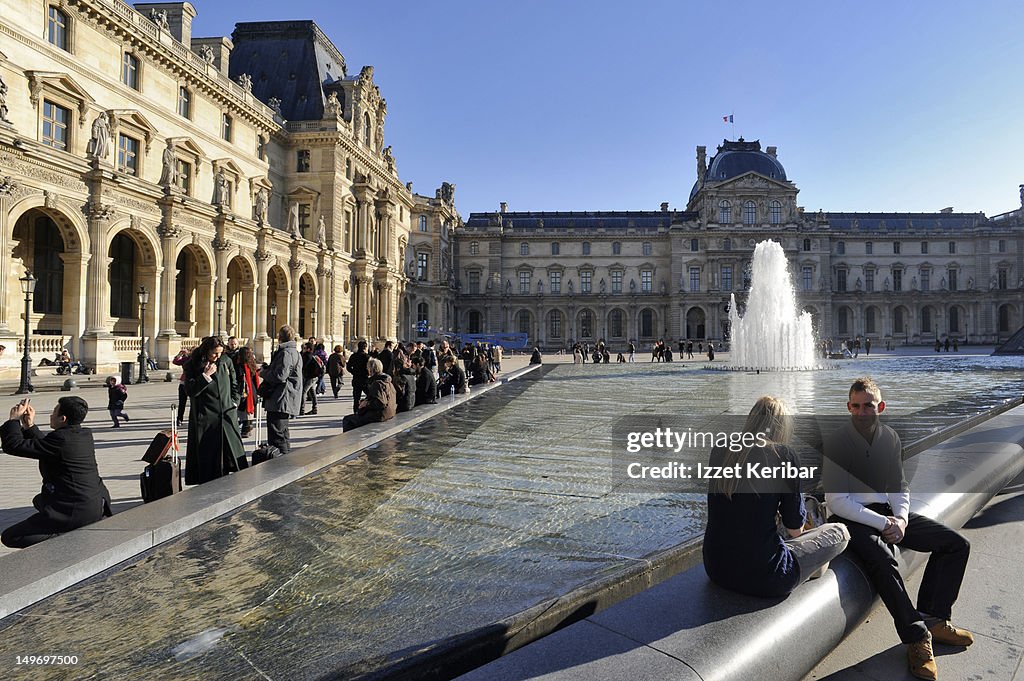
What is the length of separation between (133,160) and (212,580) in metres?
27.8

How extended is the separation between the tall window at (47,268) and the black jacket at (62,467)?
2298cm

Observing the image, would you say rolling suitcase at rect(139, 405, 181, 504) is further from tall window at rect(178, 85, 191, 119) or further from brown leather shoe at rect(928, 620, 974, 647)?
tall window at rect(178, 85, 191, 119)

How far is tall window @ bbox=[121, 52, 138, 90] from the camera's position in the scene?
2515 cm

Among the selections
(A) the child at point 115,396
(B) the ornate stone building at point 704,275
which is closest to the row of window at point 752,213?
(B) the ornate stone building at point 704,275

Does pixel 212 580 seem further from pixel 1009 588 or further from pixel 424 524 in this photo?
pixel 1009 588

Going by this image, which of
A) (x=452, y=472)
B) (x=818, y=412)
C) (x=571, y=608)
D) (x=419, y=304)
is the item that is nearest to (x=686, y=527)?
(x=571, y=608)

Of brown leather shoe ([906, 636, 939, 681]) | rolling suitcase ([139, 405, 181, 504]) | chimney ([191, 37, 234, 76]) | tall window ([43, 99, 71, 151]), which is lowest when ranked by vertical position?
brown leather shoe ([906, 636, 939, 681])

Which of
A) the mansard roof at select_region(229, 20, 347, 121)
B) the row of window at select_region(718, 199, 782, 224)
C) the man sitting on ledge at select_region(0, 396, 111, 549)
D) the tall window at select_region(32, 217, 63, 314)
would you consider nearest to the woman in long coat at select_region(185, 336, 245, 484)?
the man sitting on ledge at select_region(0, 396, 111, 549)

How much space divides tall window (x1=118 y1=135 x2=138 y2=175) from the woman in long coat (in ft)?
75.8

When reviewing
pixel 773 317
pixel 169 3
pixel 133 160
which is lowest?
pixel 773 317

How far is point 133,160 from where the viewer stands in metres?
26.0

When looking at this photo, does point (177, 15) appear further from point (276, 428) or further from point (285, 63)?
point (276, 428)

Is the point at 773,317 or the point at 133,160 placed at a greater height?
the point at 133,160

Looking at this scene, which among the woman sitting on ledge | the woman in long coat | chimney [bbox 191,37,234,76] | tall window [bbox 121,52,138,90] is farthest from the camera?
chimney [bbox 191,37,234,76]
